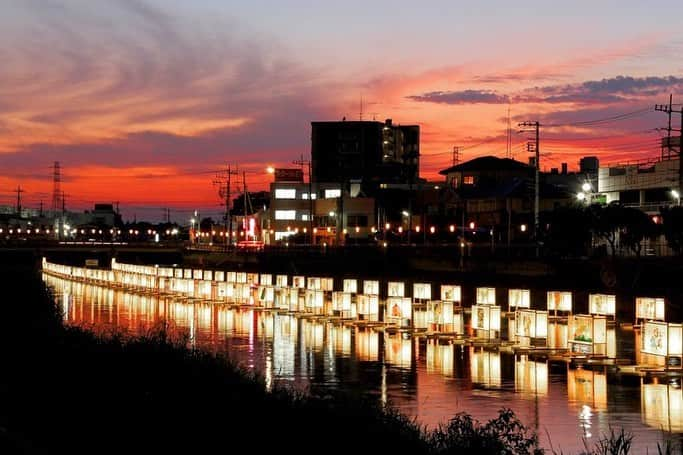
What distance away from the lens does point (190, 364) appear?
25.4m

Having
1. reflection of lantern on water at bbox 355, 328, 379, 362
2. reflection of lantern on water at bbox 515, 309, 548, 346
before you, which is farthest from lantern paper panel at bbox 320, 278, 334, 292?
reflection of lantern on water at bbox 515, 309, 548, 346

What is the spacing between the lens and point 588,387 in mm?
29016

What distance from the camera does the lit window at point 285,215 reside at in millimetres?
145375

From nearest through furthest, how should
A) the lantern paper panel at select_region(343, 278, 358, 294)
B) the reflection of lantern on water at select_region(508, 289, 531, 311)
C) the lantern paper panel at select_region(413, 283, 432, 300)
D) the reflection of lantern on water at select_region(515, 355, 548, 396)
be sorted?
the reflection of lantern on water at select_region(515, 355, 548, 396) < the reflection of lantern on water at select_region(508, 289, 531, 311) < the lantern paper panel at select_region(413, 283, 432, 300) < the lantern paper panel at select_region(343, 278, 358, 294)

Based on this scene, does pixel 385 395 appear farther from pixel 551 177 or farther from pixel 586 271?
pixel 551 177

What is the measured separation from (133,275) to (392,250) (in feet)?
76.5

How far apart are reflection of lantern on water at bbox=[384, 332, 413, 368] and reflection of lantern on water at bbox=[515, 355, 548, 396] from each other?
387cm

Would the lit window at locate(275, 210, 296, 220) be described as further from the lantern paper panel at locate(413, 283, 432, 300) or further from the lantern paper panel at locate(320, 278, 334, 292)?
the lantern paper panel at locate(413, 283, 432, 300)

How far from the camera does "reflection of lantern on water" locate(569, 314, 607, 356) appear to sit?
3409cm

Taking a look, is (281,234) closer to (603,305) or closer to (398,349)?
(603,305)

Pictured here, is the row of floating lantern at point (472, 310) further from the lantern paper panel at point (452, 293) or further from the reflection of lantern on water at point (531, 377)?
the reflection of lantern on water at point (531, 377)

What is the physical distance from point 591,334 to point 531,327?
126 inches

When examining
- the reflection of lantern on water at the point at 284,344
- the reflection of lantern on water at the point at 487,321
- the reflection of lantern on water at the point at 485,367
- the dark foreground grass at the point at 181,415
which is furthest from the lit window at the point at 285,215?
the dark foreground grass at the point at 181,415

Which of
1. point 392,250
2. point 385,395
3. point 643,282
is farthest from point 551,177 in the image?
point 385,395
